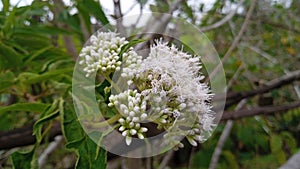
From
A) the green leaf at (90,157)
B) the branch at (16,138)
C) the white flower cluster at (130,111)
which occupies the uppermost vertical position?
the white flower cluster at (130,111)

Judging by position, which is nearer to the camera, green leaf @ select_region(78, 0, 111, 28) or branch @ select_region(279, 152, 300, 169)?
green leaf @ select_region(78, 0, 111, 28)

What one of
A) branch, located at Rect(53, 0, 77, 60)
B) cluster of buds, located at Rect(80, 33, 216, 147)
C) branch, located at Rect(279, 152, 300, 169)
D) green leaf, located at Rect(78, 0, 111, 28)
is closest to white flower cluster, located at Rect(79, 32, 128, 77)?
cluster of buds, located at Rect(80, 33, 216, 147)

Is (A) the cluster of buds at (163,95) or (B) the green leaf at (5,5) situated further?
(B) the green leaf at (5,5)

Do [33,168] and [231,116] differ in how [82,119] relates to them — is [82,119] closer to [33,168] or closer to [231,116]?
[33,168]

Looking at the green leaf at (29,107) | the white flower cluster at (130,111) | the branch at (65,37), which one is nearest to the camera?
the white flower cluster at (130,111)

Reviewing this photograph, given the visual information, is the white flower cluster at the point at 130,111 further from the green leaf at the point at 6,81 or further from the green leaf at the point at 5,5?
the green leaf at the point at 5,5

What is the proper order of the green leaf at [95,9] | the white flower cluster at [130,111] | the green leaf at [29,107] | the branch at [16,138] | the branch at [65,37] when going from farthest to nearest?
1. the branch at [65,37]
2. the green leaf at [95,9]
3. the branch at [16,138]
4. the green leaf at [29,107]
5. the white flower cluster at [130,111]

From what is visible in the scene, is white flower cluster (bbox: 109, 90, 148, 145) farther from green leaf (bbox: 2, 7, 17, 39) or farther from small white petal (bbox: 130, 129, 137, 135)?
green leaf (bbox: 2, 7, 17, 39)

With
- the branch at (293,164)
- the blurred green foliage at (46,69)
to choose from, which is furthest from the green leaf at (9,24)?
the branch at (293,164)
